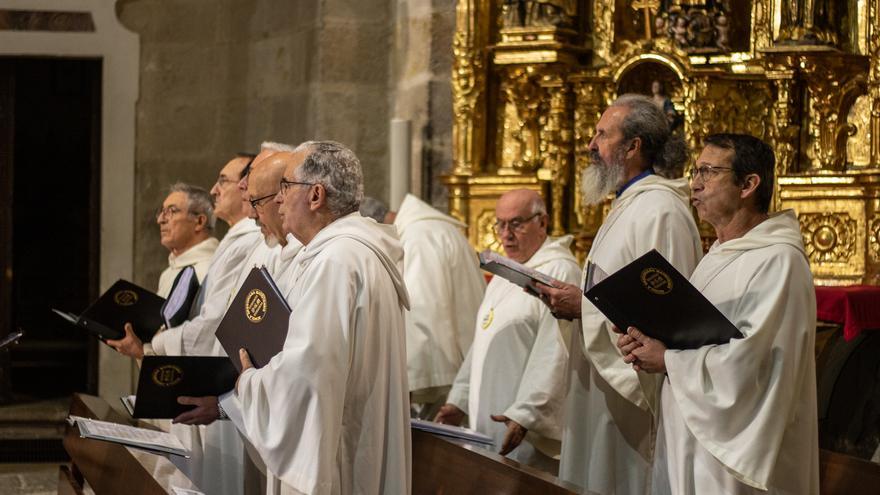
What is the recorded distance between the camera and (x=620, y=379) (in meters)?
5.09

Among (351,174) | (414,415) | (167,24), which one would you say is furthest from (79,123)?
(351,174)

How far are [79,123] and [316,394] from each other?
10321 mm

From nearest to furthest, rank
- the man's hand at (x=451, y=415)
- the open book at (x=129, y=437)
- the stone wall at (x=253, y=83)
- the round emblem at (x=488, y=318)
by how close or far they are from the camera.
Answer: the open book at (x=129, y=437), the round emblem at (x=488, y=318), the man's hand at (x=451, y=415), the stone wall at (x=253, y=83)

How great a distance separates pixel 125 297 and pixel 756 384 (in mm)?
3190

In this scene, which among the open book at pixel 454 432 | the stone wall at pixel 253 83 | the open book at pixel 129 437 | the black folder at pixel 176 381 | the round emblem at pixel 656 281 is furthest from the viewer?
the stone wall at pixel 253 83

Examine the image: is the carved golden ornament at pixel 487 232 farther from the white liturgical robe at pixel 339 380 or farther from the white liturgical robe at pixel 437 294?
Result: the white liturgical robe at pixel 339 380

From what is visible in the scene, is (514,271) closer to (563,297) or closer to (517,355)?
(563,297)

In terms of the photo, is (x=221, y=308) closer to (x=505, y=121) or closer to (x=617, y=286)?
(x=617, y=286)

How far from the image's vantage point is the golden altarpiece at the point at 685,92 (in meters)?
7.42

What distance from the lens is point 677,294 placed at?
405 cm

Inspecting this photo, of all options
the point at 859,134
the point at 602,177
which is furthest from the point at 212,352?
the point at 859,134

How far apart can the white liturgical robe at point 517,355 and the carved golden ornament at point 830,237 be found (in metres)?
1.80

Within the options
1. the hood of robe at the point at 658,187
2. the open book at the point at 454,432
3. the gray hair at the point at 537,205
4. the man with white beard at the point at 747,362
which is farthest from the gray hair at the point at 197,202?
the man with white beard at the point at 747,362

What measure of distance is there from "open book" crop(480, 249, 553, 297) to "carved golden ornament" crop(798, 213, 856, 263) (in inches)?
107
